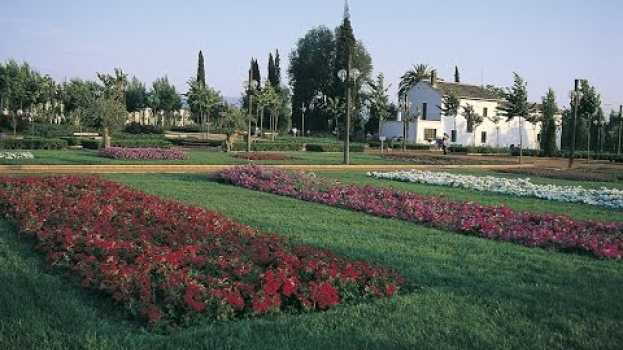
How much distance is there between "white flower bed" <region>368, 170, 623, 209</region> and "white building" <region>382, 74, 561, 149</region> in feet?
124

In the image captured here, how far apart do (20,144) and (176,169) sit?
39.7 ft

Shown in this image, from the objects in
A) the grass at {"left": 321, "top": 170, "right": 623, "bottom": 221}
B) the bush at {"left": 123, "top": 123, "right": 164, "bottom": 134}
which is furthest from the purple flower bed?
the bush at {"left": 123, "top": 123, "right": 164, "bottom": 134}

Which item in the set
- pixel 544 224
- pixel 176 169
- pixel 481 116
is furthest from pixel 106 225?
pixel 481 116

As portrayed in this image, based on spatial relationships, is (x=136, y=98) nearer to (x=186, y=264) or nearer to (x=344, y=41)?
(x=344, y=41)

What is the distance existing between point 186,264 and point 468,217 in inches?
218

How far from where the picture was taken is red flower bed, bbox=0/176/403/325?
5.05 m

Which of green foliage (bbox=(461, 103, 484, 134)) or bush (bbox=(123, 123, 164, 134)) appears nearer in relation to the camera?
bush (bbox=(123, 123, 164, 134))

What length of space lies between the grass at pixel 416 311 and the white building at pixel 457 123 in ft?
163

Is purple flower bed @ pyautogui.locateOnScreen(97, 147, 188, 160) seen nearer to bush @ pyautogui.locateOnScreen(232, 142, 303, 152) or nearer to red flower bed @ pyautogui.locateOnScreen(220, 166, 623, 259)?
red flower bed @ pyautogui.locateOnScreen(220, 166, 623, 259)

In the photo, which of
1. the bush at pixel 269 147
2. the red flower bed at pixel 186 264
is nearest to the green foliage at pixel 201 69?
the bush at pixel 269 147

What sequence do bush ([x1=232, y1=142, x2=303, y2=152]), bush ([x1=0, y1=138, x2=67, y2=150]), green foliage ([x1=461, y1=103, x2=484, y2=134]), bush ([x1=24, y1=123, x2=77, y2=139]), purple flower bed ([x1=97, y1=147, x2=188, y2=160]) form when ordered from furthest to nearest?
1. green foliage ([x1=461, y1=103, x2=484, y2=134])
2. bush ([x1=24, y1=123, x2=77, y2=139])
3. bush ([x1=232, y1=142, x2=303, y2=152])
4. bush ([x1=0, y1=138, x2=67, y2=150])
5. purple flower bed ([x1=97, y1=147, x2=188, y2=160])

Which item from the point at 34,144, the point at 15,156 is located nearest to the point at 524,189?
the point at 15,156

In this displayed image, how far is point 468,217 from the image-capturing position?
402 inches

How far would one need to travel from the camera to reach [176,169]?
20.1 metres
